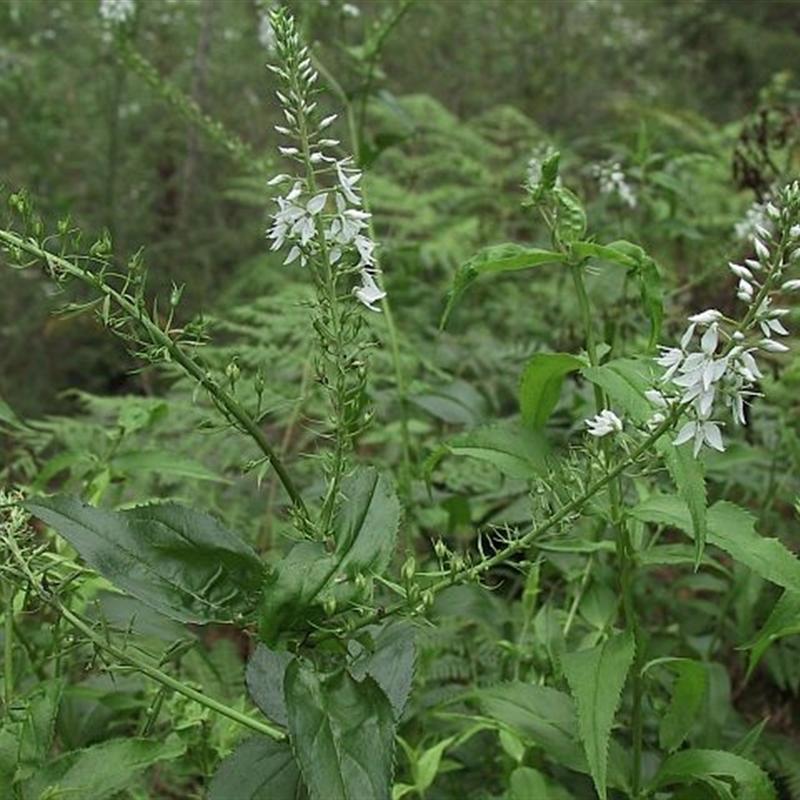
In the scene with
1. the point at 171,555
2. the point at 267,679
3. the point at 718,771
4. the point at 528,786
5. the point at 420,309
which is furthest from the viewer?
the point at 420,309

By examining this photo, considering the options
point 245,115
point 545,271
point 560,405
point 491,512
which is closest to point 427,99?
point 245,115

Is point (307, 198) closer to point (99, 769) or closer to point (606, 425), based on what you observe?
point (606, 425)

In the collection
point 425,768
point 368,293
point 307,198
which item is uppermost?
point 307,198

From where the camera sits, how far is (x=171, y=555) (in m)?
1.57

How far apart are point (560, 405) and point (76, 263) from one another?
1697 millimetres

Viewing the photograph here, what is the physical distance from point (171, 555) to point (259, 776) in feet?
1.00

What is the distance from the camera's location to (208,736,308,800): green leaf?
4.94ft

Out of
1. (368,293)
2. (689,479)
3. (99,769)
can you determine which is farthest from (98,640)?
(689,479)

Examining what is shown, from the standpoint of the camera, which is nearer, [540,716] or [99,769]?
[99,769]

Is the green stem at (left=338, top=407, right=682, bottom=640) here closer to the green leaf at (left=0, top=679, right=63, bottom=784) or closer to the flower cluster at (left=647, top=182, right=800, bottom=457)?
the flower cluster at (left=647, top=182, right=800, bottom=457)

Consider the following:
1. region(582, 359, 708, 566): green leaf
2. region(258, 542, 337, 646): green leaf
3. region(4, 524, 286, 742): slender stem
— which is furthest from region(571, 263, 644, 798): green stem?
region(4, 524, 286, 742): slender stem

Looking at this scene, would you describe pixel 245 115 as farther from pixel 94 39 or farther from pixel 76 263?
pixel 76 263

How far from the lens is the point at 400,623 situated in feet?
5.53

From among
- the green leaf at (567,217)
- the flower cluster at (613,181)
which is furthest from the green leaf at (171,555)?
the flower cluster at (613,181)
